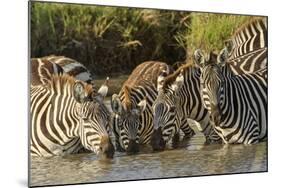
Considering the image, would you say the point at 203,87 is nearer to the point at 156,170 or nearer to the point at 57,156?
the point at 156,170

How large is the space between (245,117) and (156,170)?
0.91 meters

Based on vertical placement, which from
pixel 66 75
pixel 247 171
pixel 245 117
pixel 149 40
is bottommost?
pixel 247 171

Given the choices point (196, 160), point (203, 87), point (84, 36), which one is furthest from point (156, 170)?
point (84, 36)

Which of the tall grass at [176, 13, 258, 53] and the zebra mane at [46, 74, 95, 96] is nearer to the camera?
the zebra mane at [46, 74, 95, 96]

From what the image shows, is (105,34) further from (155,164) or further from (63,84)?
(155,164)

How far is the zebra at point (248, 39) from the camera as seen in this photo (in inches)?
187

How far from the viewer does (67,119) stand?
4.26 meters

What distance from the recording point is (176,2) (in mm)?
4562

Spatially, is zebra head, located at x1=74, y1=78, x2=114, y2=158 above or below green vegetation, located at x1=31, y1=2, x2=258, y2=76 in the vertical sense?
below

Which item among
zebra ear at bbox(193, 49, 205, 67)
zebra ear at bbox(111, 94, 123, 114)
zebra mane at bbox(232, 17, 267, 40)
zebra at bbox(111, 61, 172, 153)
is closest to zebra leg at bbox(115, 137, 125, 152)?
zebra at bbox(111, 61, 172, 153)

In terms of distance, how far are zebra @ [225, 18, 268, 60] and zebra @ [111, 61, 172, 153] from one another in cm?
68

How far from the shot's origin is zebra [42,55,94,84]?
4.20 m

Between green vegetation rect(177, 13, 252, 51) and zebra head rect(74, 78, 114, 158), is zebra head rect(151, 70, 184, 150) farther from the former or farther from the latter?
zebra head rect(74, 78, 114, 158)

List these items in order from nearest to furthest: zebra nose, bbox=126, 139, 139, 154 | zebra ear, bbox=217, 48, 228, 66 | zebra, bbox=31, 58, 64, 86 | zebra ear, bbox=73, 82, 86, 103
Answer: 1. zebra, bbox=31, 58, 64, 86
2. zebra ear, bbox=73, 82, 86, 103
3. zebra nose, bbox=126, 139, 139, 154
4. zebra ear, bbox=217, 48, 228, 66
